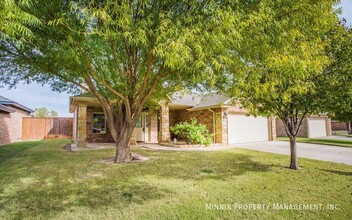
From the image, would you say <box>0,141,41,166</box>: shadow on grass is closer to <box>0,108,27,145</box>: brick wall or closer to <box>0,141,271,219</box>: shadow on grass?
<box>0,141,271,219</box>: shadow on grass

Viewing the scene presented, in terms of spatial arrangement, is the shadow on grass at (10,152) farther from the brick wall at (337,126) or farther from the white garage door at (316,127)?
the brick wall at (337,126)

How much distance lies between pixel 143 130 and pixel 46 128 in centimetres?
1201

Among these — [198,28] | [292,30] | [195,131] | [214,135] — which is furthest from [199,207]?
[214,135]

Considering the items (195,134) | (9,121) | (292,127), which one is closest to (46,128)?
(9,121)

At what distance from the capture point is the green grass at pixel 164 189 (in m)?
3.92

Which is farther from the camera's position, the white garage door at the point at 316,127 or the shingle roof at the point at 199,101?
the white garage door at the point at 316,127

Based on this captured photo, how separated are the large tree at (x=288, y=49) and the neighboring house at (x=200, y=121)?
26.2ft

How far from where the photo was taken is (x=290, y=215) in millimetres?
3852

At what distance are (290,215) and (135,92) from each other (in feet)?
22.4

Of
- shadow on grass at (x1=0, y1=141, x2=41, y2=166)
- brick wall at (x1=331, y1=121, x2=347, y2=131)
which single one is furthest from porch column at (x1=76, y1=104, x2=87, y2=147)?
brick wall at (x1=331, y1=121, x2=347, y2=131)

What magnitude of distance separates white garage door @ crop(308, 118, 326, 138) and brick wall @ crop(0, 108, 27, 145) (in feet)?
88.5

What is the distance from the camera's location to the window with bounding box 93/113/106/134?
16.6 meters

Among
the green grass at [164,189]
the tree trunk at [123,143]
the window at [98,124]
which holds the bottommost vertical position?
the green grass at [164,189]

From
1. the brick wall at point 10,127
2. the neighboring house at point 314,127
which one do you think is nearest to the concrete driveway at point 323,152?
the neighboring house at point 314,127
